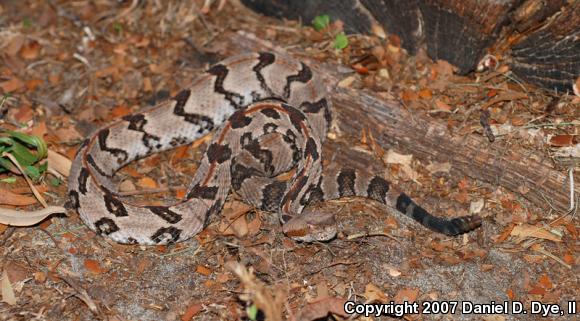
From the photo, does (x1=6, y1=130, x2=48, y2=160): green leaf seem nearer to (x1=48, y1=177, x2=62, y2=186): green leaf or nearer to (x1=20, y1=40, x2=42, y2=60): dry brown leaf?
(x1=48, y1=177, x2=62, y2=186): green leaf

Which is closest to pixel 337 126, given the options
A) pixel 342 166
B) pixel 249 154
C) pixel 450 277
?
pixel 342 166

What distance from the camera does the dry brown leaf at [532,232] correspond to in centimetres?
552

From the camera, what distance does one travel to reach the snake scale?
588 cm

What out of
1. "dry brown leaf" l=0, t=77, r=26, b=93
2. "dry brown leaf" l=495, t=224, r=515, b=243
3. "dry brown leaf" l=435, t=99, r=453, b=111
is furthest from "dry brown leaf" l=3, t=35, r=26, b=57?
"dry brown leaf" l=495, t=224, r=515, b=243

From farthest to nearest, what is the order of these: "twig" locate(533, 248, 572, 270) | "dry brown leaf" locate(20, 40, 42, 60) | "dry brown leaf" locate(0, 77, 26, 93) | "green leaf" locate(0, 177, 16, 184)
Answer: "dry brown leaf" locate(20, 40, 42, 60) → "dry brown leaf" locate(0, 77, 26, 93) → "green leaf" locate(0, 177, 16, 184) → "twig" locate(533, 248, 572, 270)

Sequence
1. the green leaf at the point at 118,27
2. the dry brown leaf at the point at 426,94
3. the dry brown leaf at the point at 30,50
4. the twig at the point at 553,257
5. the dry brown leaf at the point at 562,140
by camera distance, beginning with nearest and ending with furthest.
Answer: the twig at the point at 553,257 → the dry brown leaf at the point at 562,140 → the dry brown leaf at the point at 426,94 → the dry brown leaf at the point at 30,50 → the green leaf at the point at 118,27

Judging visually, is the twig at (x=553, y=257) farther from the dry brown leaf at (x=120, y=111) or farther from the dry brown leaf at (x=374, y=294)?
the dry brown leaf at (x=120, y=111)

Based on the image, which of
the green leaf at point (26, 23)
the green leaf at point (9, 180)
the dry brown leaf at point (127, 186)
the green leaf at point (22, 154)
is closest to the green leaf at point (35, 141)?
the green leaf at point (22, 154)

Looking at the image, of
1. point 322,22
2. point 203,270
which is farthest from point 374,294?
point 322,22

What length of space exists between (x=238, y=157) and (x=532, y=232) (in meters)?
3.12

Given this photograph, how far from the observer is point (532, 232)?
5562 mm

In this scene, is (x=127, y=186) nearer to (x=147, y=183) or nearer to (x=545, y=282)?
(x=147, y=183)

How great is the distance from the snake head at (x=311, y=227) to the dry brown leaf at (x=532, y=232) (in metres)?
1.72

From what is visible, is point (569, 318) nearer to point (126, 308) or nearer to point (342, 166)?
point (342, 166)
